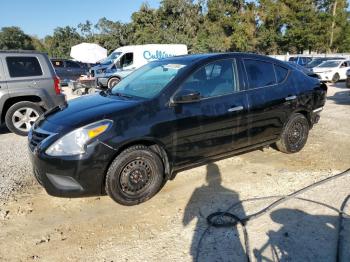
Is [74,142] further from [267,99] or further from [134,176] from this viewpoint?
[267,99]

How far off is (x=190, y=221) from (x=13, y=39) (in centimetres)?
7361

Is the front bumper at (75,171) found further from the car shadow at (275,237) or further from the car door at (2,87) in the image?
the car door at (2,87)

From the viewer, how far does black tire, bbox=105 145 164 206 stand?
383 cm

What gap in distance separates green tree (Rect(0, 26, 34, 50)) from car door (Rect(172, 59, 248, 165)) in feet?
221

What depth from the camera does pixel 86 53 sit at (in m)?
29.9

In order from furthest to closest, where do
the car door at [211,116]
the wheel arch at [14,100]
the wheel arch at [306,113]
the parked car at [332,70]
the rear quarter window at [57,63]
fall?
the rear quarter window at [57,63], the parked car at [332,70], the wheel arch at [14,100], the wheel arch at [306,113], the car door at [211,116]

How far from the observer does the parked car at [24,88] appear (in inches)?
291

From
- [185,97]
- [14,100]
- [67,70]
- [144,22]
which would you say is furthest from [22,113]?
[144,22]

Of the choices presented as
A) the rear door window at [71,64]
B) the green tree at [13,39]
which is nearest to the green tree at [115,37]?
the green tree at [13,39]

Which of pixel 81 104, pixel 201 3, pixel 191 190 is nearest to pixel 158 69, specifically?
pixel 81 104

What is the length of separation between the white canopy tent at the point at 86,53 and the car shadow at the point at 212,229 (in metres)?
27.2

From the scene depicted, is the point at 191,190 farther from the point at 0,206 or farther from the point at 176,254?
the point at 0,206

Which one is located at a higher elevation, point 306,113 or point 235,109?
point 235,109

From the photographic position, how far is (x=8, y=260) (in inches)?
125
